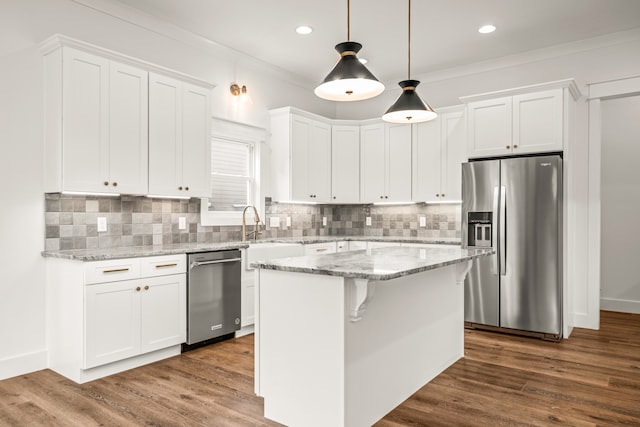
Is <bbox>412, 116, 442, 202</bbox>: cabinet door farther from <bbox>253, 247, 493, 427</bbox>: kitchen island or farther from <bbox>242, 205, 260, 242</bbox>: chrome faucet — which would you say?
<bbox>253, 247, 493, 427</bbox>: kitchen island

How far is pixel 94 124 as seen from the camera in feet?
11.1

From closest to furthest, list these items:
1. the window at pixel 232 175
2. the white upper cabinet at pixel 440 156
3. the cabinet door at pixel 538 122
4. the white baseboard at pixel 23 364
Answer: the white baseboard at pixel 23 364
the cabinet door at pixel 538 122
the window at pixel 232 175
the white upper cabinet at pixel 440 156

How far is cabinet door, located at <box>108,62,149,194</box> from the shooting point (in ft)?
11.4

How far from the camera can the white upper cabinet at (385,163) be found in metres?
5.50

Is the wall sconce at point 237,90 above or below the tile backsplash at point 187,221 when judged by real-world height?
above

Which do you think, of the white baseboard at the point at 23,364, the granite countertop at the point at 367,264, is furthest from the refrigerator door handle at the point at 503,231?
the white baseboard at the point at 23,364

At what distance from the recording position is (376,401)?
8.20ft

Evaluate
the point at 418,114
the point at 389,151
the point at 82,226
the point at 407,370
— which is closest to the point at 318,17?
the point at 418,114

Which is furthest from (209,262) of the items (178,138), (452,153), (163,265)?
(452,153)

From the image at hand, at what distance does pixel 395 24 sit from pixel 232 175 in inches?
91.4

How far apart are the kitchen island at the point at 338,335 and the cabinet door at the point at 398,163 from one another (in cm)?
267

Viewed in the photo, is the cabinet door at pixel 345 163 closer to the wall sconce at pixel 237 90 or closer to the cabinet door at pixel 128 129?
the wall sconce at pixel 237 90

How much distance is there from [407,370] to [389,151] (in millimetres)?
3346

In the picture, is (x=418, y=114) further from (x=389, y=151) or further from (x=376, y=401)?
(x=389, y=151)
